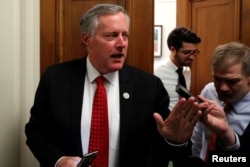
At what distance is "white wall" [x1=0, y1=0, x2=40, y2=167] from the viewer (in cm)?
147

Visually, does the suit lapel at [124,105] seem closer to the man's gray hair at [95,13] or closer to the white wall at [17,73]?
the man's gray hair at [95,13]

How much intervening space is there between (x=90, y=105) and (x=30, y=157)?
528 millimetres

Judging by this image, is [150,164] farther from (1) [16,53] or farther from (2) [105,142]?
(1) [16,53]

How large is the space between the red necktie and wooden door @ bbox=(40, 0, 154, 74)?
0.37 m

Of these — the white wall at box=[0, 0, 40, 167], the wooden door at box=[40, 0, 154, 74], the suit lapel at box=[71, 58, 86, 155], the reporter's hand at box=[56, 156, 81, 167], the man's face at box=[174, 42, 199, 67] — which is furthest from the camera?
the man's face at box=[174, 42, 199, 67]

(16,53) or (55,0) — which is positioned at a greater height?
(55,0)

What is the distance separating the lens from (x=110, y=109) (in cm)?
139

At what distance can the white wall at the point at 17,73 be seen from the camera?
147 centimetres

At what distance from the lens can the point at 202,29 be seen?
264cm

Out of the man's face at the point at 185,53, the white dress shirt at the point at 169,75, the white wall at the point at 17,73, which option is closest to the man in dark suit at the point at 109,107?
the white wall at the point at 17,73

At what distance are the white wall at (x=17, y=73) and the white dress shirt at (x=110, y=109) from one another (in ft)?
1.19

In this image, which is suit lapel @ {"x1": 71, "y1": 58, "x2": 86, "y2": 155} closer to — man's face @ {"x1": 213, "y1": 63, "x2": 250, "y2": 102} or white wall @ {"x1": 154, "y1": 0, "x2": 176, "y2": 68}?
man's face @ {"x1": 213, "y1": 63, "x2": 250, "y2": 102}

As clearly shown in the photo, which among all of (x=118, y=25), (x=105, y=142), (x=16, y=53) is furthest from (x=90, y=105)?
(x=16, y=53)

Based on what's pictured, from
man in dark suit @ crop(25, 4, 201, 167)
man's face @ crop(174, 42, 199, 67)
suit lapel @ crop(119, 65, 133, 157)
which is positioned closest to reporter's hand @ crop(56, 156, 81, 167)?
man in dark suit @ crop(25, 4, 201, 167)
